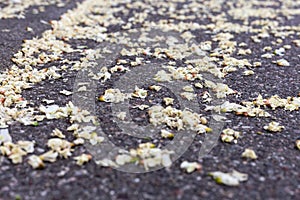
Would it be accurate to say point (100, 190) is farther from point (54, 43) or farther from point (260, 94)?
point (54, 43)

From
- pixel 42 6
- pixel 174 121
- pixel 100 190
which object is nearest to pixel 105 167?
Result: pixel 100 190

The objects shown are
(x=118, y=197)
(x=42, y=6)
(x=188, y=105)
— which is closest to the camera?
(x=118, y=197)

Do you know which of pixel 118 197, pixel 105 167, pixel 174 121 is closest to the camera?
pixel 118 197

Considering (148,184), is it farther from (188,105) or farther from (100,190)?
(188,105)

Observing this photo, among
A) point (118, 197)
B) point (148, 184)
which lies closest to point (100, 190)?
point (118, 197)

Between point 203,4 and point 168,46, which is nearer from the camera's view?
point 168,46

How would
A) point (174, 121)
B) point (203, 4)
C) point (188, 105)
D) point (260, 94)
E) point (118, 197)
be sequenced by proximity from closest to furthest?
point (118, 197) → point (174, 121) → point (188, 105) → point (260, 94) → point (203, 4)

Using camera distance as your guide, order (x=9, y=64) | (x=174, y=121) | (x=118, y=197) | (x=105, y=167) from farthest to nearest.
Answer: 1. (x=9, y=64)
2. (x=174, y=121)
3. (x=105, y=167)
4. (x=118, y=197)

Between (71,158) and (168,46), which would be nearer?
(71,158)
